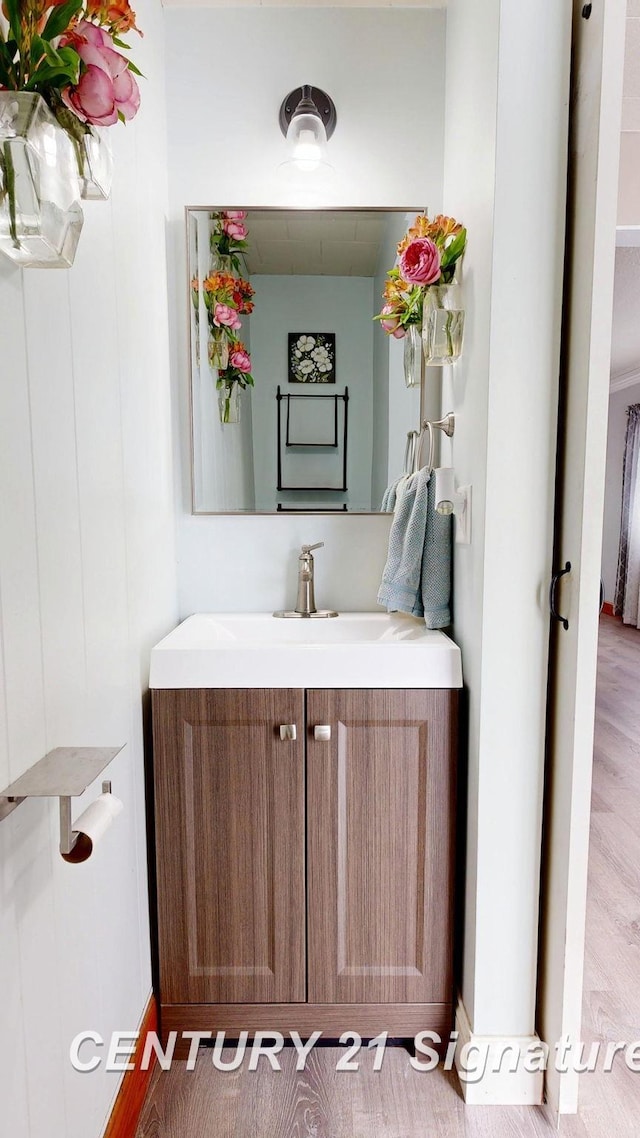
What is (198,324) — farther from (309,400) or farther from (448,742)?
(448,742)

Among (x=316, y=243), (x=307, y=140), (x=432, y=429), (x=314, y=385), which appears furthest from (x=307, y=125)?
(x=432, y=429)

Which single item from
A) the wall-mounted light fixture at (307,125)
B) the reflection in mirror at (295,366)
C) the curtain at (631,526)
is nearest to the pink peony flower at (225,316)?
the reflection in mirror at (295,366)

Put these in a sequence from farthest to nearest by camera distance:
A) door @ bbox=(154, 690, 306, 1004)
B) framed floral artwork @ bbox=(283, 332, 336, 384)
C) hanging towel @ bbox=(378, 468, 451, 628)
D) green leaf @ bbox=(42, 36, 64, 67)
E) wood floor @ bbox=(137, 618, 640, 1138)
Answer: framed floral artwork @ bbox=(283, 332, 336, 384), hanging towel @ bbox=(378, 468, 451, 628), door @ bbox=(154, 690, 306, 1004), wood floor @ bbox=(137, 618, 640, 1138), green leaf @ bbox=(42, 36, 64, 67)

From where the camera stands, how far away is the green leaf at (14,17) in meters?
0.69

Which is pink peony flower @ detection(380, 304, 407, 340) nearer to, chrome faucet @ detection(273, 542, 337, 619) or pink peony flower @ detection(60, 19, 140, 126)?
chrome faucet @ detection(273, 542, 337, 619)

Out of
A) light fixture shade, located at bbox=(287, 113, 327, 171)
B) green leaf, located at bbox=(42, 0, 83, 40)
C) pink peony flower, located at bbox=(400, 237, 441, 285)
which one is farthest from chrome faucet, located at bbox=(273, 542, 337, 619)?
green leaf, located at bbox=(42, 0, 83, 40)

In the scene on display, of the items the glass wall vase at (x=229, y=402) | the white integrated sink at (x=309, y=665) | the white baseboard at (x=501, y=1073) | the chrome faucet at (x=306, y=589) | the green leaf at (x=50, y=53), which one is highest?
the green leaf at (x=50, y=53)

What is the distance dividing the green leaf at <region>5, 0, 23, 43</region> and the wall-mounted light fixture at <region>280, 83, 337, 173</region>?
105 cm

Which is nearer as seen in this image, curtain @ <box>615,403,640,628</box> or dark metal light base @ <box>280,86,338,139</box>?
dark metal light base @ <box>280,86,338,139</box>

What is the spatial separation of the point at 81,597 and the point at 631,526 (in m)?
6.14

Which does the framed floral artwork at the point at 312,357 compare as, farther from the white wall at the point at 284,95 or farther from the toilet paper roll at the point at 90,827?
the toilet paper roll at the point at 90,827

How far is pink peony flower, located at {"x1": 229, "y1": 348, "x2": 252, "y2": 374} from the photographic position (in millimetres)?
1774

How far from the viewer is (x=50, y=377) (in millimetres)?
946

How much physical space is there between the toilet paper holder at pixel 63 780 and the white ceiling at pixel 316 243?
1.37 m
